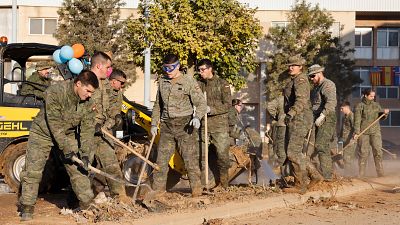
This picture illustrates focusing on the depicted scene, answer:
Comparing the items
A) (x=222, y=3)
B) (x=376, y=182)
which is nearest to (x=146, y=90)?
(x=222, y=3)

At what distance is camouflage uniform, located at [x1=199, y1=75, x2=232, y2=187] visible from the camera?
422 inches

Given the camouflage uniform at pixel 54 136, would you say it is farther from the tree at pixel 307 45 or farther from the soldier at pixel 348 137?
the tree at pixel 307 45

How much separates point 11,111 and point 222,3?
55.9 feet

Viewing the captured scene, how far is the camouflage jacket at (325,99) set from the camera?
11145 millimetres

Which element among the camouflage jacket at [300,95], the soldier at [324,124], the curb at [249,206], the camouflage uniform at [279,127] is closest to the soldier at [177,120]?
the curb at [249,206]

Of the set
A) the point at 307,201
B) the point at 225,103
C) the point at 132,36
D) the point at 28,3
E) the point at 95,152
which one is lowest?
the point at 307,201

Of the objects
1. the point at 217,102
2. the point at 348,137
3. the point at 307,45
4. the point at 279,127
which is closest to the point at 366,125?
the point at 348,137

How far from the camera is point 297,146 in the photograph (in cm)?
1052

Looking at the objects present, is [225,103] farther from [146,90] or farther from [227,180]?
[146,90]

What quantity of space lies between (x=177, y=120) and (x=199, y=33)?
55.7 ft

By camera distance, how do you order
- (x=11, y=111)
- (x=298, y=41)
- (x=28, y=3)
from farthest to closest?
(x=28, y=3) < (x=298, y=41) < (x=11, y=111)

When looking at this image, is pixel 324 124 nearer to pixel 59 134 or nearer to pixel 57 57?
pixel 57 57

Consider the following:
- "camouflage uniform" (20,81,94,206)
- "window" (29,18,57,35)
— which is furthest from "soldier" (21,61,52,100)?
"window" (29,18,57,35)

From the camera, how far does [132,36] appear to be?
25.4 metres
